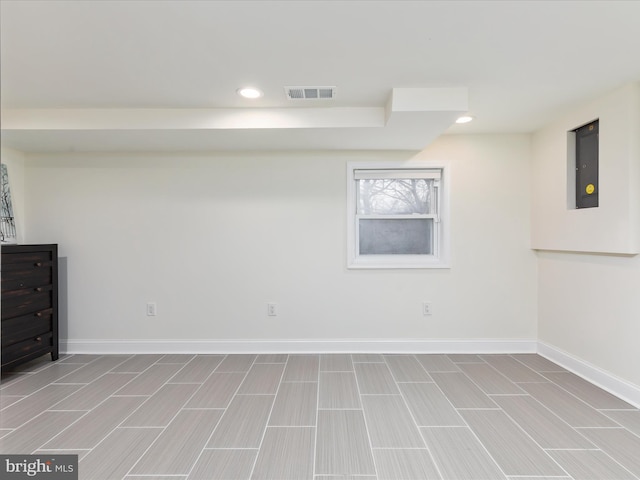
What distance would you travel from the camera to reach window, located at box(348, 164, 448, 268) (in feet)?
11.3

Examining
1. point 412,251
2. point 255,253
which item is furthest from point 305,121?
point 412,251

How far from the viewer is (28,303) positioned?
2.96 m

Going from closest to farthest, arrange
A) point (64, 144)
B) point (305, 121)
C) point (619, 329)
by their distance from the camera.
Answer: point (619, 329)
point (305, 121)
point (64, 144)

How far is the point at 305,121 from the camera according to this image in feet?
8.73

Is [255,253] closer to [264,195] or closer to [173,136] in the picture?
[264,195]

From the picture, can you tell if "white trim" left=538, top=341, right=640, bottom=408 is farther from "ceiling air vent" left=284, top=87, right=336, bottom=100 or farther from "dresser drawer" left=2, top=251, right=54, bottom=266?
"dresser drawer" left=2, top=251, right=54, bottom=266

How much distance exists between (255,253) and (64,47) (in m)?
2.09

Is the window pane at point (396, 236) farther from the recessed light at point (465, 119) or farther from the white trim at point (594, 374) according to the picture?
the white trim at point (594, 374)

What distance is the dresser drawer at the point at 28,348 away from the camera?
2.75 m

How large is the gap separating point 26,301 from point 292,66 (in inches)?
117

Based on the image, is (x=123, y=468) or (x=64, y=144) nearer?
(x=123, y=468)

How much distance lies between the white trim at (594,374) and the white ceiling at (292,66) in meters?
2.08

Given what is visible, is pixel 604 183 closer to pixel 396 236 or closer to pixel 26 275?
pixel 396 236

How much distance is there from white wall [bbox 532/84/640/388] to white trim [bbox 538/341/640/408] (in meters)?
0.03
